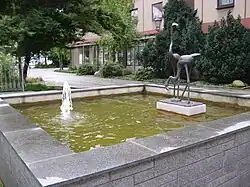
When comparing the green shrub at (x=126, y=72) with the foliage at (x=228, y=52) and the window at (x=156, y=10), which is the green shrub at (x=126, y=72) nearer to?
the window at (x=156, y=10)

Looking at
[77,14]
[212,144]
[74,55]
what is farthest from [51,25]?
[74,55]

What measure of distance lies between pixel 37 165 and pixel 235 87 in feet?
36.4

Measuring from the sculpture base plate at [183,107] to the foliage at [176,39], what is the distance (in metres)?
8.51

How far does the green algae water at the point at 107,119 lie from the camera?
3627mm

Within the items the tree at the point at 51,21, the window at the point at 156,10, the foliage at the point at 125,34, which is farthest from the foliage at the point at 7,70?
the window at the point at 156,10

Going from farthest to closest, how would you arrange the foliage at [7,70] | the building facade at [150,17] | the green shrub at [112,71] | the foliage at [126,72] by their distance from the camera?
the foliage at [126,72]
the green shrub at [112,71]
the building facade at [150,17]
the foliage at [7,70]

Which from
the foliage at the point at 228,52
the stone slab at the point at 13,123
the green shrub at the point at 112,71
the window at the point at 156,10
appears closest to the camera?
the stone slab at the point at 13,123

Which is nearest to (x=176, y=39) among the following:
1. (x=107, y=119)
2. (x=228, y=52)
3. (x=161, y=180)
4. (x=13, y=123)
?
(x=228, y=52)

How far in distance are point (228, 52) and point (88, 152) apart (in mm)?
10854

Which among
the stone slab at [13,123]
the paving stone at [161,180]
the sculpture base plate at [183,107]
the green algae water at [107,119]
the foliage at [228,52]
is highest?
the foliage at [228,52]

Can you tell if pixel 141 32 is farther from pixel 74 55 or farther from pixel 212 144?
pixel 212 144

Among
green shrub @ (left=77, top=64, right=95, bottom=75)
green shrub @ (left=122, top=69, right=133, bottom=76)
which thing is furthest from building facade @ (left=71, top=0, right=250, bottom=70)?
green shrub @ (left=77, top=64, right=95, bottom=75)

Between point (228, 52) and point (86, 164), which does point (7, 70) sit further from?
point (86, 164)

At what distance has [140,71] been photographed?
1611 centimetres
